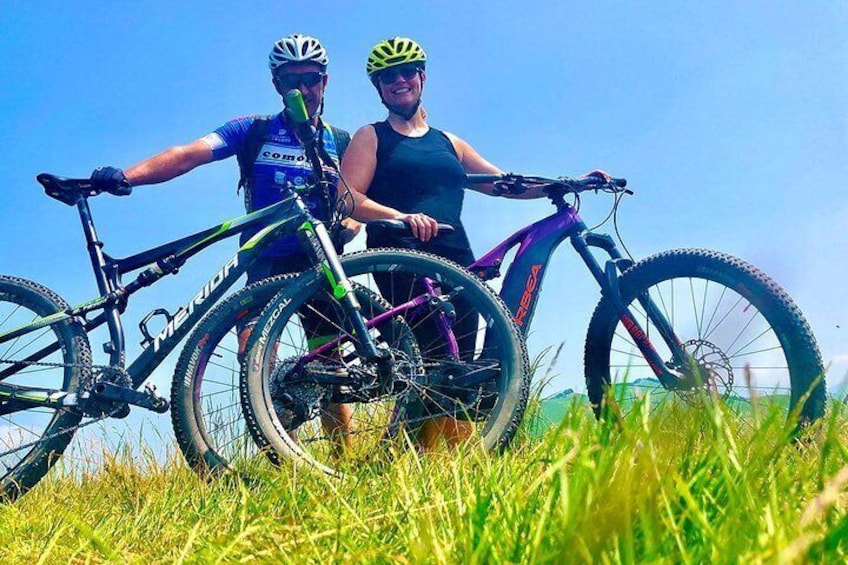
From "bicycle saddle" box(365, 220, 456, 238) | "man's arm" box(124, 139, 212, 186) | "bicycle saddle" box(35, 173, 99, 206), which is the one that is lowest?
"bicycle saddle" box(365, 220, 456, 238)

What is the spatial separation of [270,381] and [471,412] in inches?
40.1

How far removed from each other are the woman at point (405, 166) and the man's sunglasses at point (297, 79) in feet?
1.60

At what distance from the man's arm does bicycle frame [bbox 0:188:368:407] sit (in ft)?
1.18

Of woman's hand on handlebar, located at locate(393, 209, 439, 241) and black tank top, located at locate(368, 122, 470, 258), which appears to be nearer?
woman's hand on handlebar, located at locate(393, 209, 439, 241)

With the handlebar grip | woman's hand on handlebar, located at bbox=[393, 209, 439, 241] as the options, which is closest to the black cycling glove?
woman's hand on handlebar, located at bbox=[393, 209, 439, 241]

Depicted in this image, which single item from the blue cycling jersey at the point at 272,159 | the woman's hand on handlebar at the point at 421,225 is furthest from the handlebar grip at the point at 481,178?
the blue cycling jersey at the point at 272,159

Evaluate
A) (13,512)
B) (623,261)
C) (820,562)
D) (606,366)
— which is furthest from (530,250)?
(820,562)

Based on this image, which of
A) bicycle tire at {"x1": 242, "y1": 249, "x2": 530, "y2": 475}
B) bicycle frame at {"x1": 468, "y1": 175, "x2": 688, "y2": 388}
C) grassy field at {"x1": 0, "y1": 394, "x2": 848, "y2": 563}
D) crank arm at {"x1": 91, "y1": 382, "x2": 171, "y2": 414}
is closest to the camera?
grassy field at {"x1": 0, "y1": 394, "x2": 848, "y2": 563}

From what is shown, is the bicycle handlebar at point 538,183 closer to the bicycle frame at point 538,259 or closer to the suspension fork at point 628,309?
the bicycle frame at point 538,259

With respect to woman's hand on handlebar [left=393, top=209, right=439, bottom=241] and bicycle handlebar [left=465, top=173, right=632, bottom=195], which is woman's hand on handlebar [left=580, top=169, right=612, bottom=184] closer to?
bicycle handlebar [left=465, top=173, right=632, bottom=195]

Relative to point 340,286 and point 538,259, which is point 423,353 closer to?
point 340,286

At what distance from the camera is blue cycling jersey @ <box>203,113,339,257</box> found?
4605 mm

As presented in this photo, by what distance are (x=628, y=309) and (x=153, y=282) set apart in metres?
2.62

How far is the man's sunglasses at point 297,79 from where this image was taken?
5008mm
